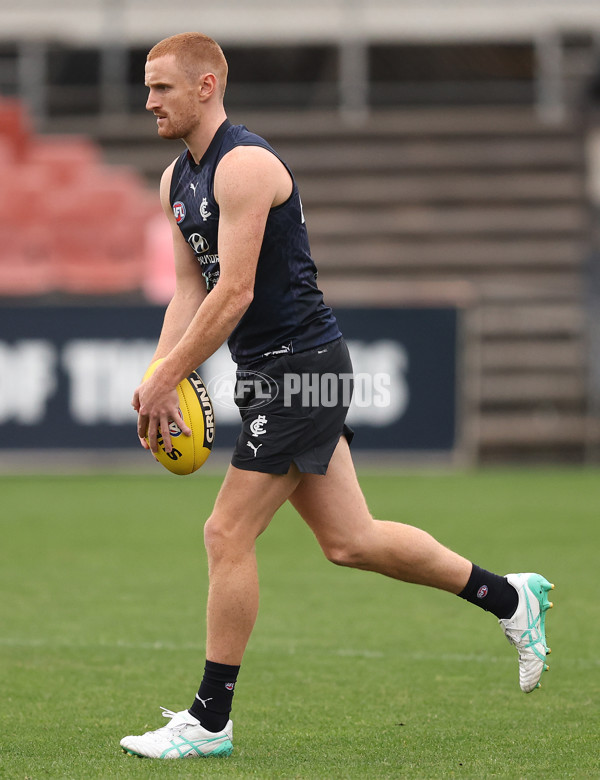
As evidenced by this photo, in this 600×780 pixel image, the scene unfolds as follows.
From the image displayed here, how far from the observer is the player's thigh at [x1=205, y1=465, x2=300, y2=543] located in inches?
171

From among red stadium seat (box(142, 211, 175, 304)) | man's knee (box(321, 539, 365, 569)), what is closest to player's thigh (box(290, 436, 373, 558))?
man's knee (box(321, 539, 365, 569))

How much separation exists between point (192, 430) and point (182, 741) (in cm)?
98

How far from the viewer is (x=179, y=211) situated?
4508mm

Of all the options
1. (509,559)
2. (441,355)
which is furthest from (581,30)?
(509,559)

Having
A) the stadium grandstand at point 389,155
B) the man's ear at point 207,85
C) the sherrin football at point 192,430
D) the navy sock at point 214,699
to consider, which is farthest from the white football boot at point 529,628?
the stadium grandstand at point 389,155

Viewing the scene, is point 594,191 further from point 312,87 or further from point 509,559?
point 509,559

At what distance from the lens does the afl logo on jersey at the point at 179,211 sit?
14.7 ft

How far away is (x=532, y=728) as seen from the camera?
4586 millimetres

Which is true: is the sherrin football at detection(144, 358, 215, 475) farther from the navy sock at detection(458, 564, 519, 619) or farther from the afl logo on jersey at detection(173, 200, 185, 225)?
the navy sock at detection(458, 564, 519, 619)

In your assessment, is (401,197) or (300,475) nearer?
(300,475)

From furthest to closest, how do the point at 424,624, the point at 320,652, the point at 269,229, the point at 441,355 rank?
the point at 441,355, the point at 424,624, the point at 320,652, the point at 269,229

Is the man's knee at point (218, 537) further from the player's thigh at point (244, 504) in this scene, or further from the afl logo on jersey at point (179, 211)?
the afl logo on jersey at point (179, 211)

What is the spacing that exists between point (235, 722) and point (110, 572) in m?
3.47

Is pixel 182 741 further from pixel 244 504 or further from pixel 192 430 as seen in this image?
pixel 192 430
